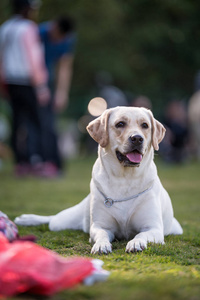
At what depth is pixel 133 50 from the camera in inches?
1070

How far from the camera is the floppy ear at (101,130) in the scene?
448 cm

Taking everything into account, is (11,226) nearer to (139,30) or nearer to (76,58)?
(76,58)

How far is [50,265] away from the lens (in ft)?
8.55

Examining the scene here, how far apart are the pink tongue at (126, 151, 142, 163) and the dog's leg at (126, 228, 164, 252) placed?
635 millimetres

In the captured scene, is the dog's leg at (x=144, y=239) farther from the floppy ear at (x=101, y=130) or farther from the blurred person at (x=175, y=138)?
the blurred person at (x=175, y=138)

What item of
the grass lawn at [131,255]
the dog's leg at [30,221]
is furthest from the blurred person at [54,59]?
the dog's leg at [30,221]

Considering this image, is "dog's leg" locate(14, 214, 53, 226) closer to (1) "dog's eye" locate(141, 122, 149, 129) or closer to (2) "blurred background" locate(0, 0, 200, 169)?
(1) "dog's eye" locate(141, 122, 149, 129)

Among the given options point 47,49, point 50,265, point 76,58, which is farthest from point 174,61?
point 50,265

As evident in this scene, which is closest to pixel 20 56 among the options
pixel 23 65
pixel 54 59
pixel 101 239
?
pixel 23 65

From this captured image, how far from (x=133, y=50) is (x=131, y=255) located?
2449cm

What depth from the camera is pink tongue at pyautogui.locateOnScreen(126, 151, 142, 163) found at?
4284 millimetres

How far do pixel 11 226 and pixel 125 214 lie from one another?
1.16 metres

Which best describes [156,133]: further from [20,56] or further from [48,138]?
[48,138]

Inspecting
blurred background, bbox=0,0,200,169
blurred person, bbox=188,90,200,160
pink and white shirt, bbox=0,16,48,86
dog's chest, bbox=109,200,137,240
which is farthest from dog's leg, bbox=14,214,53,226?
blurred background, bbox=0,0,200,169
